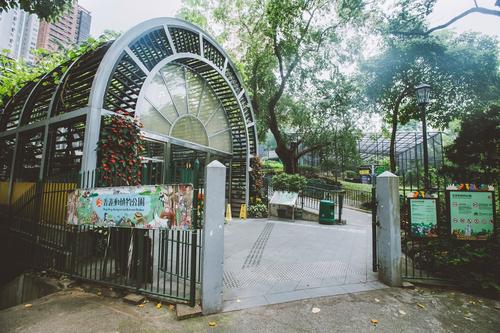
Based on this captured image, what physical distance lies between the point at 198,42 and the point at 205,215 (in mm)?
8270

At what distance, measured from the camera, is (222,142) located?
11.9 meters

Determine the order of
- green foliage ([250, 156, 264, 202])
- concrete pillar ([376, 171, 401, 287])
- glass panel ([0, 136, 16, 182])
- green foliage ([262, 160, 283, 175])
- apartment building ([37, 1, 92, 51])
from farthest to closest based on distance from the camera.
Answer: apartment building ([37, 1, 92, 51])
green foliage ([262, 160, 283, 175])
green foliage ([250, 156, 264, 202])
glass panel ([0, 136, 16, 182])
concrete pillar ([376, 171, 401, 287])

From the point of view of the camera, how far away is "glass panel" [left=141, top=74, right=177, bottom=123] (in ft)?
25.9

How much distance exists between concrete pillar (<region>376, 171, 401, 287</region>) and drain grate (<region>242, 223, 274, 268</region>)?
8.47 feet

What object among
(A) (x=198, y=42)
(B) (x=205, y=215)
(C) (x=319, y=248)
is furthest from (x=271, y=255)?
(A) (x=198, y=42)

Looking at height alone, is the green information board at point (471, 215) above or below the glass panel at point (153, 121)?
below

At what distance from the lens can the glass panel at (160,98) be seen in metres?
7.89

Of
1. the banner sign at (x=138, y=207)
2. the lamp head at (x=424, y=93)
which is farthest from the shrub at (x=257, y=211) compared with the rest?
the banner sign at (x=138, y=207)

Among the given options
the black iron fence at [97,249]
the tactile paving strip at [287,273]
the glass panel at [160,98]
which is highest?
the glass panel at [160,98]

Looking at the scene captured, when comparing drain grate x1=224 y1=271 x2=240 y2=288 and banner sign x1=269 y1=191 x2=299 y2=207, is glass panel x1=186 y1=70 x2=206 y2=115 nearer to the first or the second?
banner sign x1=269 y1=191 x2=299 y2=207

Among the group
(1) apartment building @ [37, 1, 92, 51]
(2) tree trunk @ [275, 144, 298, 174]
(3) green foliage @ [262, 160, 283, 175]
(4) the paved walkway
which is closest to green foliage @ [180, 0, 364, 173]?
(2) tree trunk @ [275, 144, 298, 174]

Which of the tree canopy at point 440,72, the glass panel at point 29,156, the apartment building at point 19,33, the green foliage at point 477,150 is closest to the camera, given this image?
the green foliage at point 477,150

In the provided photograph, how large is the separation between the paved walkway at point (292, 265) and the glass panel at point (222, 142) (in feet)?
14.1

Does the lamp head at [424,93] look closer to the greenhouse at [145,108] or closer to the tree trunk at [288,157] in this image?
the greenhouse at [145,108]
